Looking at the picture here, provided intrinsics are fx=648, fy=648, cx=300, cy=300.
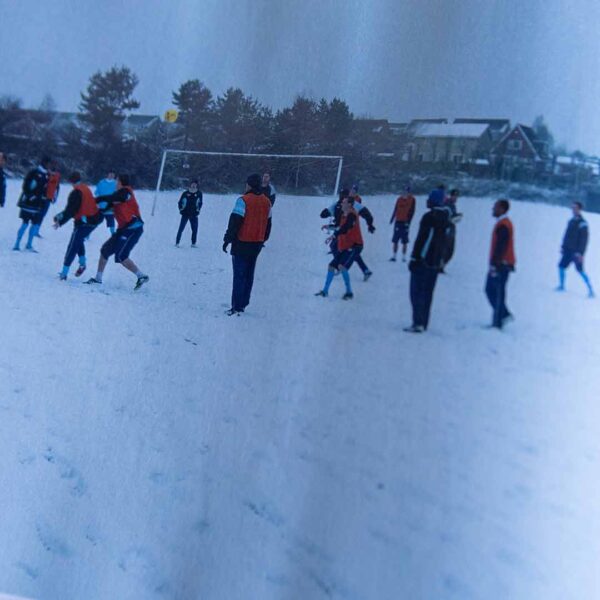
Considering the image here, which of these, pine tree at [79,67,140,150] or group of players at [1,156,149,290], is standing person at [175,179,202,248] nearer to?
group of players at [1,156,149,290]

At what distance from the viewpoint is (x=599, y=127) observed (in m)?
1.50

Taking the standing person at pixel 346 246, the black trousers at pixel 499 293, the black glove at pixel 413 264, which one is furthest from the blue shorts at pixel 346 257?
the black trousers at pixel 499 293

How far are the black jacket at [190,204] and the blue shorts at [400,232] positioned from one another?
0.59 meters

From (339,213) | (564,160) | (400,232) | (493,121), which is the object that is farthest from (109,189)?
(564,160)

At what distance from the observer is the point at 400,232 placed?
1.66 metres

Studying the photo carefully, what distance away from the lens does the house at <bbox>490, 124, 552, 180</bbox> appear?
1536 millimetres

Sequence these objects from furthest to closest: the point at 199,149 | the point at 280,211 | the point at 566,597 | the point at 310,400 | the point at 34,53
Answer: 1. the point at 34,53
2. the point at 199,149
3. the point at 280,211
4. the point at 310,400
5. the point at 566,597

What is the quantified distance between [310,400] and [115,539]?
67 centimetres

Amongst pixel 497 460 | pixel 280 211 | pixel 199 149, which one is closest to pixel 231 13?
pixel 199 149

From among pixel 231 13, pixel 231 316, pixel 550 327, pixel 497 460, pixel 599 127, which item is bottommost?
pixel 497 460

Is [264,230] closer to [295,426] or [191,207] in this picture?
[191,207]

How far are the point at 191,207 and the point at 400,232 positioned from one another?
0.63 m

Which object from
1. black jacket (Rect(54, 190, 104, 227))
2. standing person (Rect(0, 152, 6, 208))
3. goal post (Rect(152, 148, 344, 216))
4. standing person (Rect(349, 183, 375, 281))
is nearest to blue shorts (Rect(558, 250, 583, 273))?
standing person (Rect(349, 183, 375, 281))

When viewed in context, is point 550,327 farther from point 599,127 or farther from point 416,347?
point 599,127
